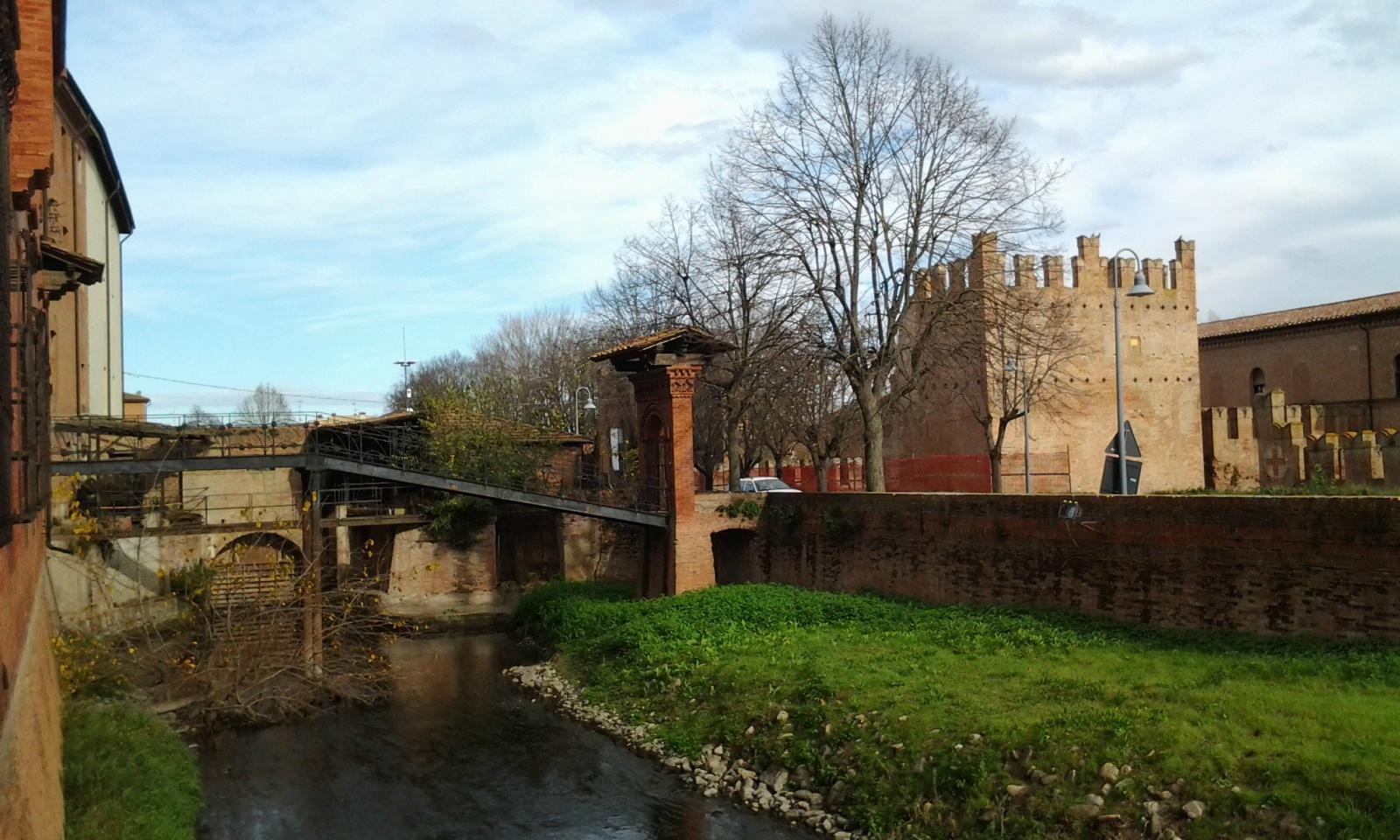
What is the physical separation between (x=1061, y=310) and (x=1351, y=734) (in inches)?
943

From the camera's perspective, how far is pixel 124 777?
1173 cm

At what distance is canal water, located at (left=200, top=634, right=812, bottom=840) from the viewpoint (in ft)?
44.4

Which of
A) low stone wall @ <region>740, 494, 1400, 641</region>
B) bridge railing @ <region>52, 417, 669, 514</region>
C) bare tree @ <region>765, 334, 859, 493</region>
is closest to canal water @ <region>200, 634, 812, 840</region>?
bridge railing @ <region>52, 417, 669, 514</region>

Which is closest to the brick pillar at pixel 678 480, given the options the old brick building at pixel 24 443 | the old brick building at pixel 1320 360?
the old brick building at pixel 24 443

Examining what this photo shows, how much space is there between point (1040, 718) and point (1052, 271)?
85.8ft

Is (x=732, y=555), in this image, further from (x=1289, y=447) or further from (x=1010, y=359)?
(x=1289, y=447)

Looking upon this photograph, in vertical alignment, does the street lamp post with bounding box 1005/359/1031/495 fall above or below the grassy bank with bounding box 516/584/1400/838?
above

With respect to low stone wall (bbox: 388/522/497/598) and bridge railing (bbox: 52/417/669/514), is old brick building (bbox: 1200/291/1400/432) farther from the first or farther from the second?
low stone wall (bbox: 388/522/497/598)

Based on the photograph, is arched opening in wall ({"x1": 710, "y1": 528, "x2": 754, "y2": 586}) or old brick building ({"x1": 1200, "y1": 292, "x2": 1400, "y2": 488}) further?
old brick building ({"x1": 1200, "y1": 292, "x2": 1400, "y2": 488})

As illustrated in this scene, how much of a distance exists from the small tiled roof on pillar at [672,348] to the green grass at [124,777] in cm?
1142

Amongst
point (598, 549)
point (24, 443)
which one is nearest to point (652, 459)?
point (598, 549)

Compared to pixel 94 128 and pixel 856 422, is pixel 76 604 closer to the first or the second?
pixel 94 128

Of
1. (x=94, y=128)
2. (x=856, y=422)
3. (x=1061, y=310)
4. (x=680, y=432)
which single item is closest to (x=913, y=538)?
(x=680, y=432)

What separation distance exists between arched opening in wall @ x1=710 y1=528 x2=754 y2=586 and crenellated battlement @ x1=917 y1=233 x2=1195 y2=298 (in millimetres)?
6679
